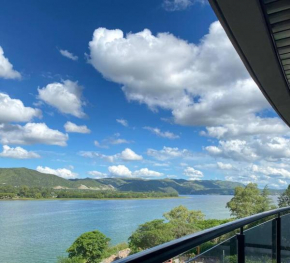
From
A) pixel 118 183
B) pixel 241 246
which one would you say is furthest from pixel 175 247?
pixel 118 183

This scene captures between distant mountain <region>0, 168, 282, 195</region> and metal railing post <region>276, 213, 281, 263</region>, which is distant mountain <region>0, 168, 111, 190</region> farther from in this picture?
metal railing post <region>276, 213, 281, 263</region>

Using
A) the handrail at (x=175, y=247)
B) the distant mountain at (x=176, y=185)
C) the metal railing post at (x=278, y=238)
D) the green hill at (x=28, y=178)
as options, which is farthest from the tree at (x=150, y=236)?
the distant mountain at (x=176, y=185)

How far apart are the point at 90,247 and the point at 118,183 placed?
277ft

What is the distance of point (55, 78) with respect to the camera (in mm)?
105438

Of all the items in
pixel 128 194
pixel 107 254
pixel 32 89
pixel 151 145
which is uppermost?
pixel 32 89

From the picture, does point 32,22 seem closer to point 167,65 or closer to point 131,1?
point 131,1

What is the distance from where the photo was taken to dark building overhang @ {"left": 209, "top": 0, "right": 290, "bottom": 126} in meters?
1.63

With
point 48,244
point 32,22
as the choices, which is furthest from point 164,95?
point 48,244

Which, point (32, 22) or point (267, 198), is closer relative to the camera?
point (267, 198)

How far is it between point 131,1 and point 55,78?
54.9 meters

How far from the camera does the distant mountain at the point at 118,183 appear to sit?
292ft

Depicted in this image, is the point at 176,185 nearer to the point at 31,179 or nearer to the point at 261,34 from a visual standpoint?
the point at 31,179

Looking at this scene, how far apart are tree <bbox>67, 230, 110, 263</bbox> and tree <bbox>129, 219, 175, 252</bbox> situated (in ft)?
15.6

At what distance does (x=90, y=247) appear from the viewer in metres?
45.0
